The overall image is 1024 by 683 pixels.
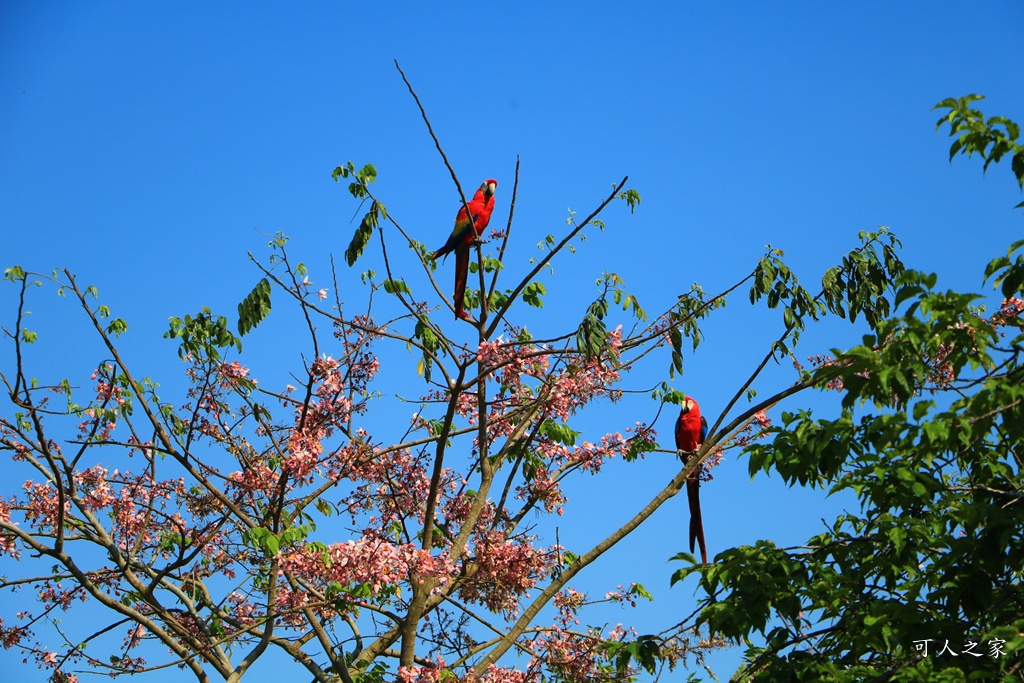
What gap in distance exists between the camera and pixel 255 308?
5.55 meters

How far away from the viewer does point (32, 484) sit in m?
6.61

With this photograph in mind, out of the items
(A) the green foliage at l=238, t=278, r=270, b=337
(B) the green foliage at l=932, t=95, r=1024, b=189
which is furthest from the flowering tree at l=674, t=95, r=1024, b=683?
(A) the green foliage at l=238, t=278, r=270, b=337

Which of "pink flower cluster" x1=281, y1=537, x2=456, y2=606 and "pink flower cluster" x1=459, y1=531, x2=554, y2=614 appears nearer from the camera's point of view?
"pink flower cluster" x1=281, y1=537, x2=456, y2=606

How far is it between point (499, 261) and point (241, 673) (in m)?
2.92

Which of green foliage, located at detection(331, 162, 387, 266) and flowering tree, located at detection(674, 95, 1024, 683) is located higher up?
green foliage, located at detection(331, 162, 387, 266)

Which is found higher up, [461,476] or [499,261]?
[499,261]

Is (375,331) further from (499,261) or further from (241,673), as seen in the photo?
(241,673)

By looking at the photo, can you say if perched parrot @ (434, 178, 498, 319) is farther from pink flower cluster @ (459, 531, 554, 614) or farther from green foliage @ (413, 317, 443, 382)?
pink flower cluster @ (459, 531, 554, 614)

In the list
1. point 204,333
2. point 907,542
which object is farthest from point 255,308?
point 907,542

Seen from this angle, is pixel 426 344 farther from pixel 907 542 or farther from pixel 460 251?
pixel 907 542

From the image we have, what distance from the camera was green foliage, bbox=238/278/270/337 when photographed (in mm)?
5523

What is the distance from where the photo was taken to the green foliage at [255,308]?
5.52 meters

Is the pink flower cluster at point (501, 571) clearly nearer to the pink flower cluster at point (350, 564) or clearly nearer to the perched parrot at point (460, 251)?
the pink flower cluster at point (350, 564)

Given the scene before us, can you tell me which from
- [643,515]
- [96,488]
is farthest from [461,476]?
[96,488]
